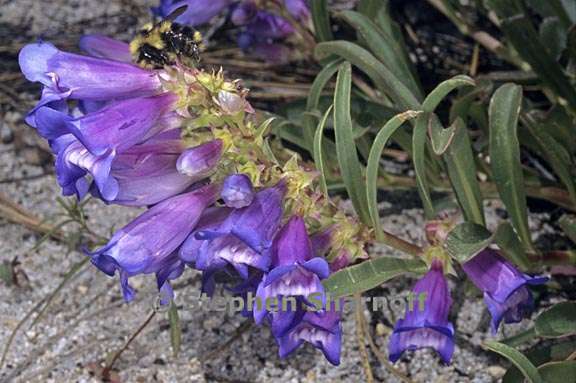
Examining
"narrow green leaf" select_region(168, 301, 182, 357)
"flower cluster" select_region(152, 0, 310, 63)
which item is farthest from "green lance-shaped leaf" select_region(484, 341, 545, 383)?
"flower cluster" select_region(152, 0, 310, 63)

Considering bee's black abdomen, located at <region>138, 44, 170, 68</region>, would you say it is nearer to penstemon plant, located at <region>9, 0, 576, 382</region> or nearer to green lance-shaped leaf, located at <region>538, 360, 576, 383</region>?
penstemon plant, located at <region>9, 0, 576, 382</region>

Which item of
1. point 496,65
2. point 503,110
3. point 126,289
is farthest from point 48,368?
point 496,65

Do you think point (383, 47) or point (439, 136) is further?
point (383, 47)

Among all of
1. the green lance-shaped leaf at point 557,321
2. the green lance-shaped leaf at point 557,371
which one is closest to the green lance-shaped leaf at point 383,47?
the green lance-shaped leaf at point 557,321

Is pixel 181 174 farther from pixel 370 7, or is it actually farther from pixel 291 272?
pixel 370 7

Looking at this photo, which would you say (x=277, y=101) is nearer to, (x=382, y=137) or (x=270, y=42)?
(x=270, y=42)

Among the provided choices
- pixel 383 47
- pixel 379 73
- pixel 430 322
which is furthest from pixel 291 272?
pixel 383 47

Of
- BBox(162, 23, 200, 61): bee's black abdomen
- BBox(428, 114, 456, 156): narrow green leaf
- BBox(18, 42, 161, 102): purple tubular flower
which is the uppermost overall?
BBox(162, 23, 200, 61): bee's black abdomen
